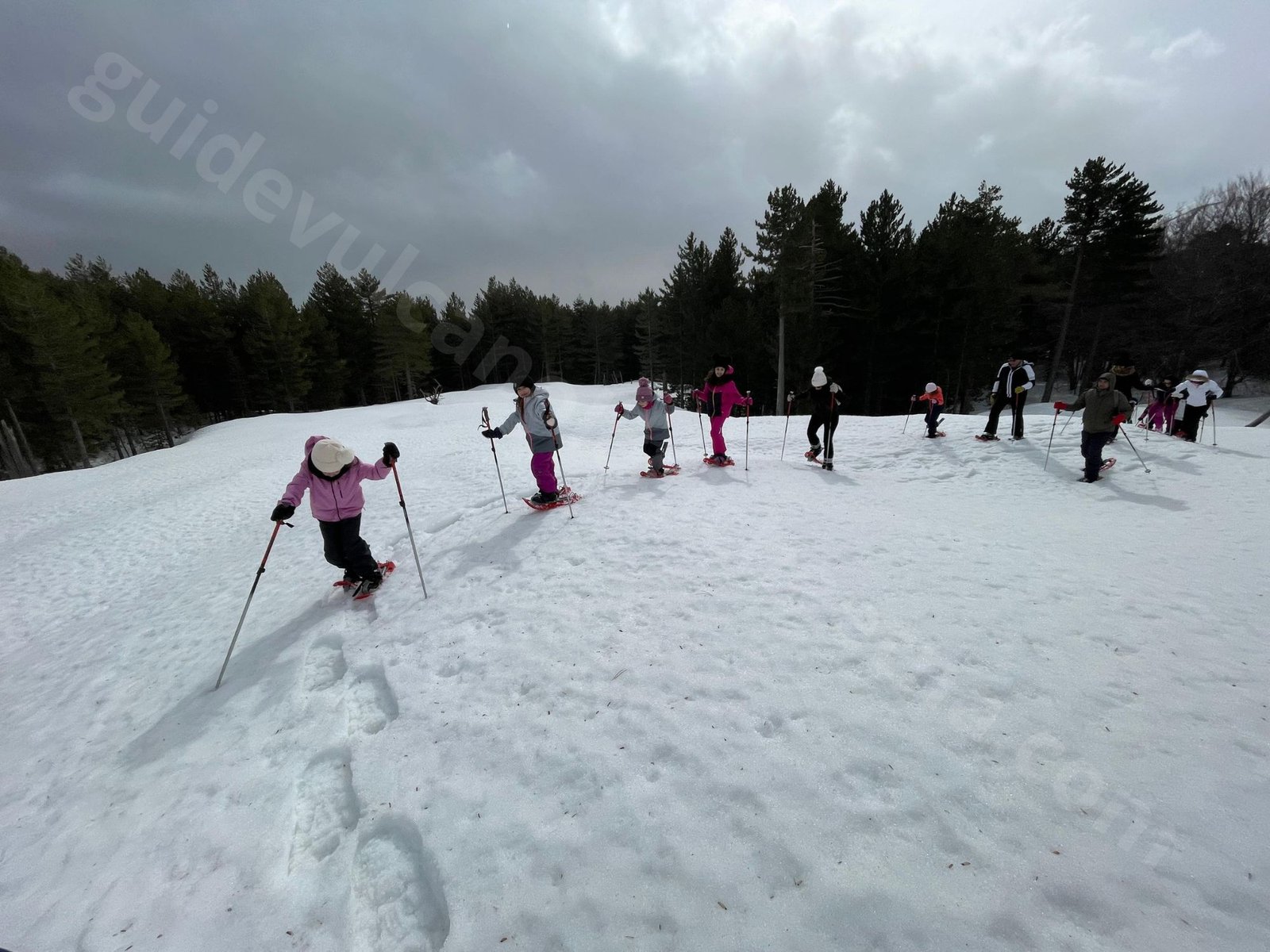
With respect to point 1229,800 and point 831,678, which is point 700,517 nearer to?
point 831,678

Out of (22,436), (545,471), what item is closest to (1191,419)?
(545,471)

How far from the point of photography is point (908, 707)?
319 centimetres

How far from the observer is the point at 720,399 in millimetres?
9906

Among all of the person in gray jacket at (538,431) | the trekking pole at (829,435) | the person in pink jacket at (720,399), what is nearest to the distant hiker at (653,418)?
the person in pink jacket at (720,399)

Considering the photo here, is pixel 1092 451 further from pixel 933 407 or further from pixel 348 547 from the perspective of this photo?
pixel 348 547

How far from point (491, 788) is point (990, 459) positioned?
1138 centimetres

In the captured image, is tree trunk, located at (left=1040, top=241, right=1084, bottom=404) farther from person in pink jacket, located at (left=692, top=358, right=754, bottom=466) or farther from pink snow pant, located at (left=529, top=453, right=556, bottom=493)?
pink snow pant, located at (left=529, top=453, right=556, bottom=493)

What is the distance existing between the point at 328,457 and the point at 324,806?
11.4 feet

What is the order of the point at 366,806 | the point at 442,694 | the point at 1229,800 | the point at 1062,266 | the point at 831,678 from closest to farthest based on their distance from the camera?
the point at 1229,800 < the point at 366,806 < the point at 831,678 < the point at 442,694 < the point at 1062,266

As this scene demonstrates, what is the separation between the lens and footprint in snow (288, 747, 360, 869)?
8.91 feet

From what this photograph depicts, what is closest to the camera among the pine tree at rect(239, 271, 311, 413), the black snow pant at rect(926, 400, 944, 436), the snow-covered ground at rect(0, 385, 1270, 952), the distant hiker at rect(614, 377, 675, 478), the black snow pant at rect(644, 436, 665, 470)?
the snow-covered ground at rect(0, 385, 1270, 952)

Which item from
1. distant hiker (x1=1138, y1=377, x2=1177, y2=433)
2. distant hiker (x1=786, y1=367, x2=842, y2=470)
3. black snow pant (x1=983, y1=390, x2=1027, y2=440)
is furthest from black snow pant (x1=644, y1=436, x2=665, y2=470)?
distant hiker (x1=1138, y1=377, x2=1177, y2=433)

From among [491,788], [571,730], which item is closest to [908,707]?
[571,730]

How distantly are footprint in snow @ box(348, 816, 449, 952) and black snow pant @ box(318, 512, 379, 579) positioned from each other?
3.51 m
